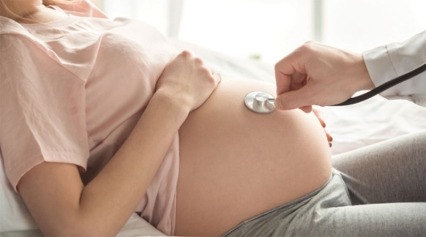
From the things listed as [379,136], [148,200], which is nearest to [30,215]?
[148,200]

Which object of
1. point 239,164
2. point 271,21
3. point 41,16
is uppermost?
point 41,16

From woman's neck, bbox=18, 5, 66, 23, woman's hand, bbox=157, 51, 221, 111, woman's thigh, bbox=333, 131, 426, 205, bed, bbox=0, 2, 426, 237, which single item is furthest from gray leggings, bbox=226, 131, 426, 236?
woman's neck, bbox=18, 5, 66, 23

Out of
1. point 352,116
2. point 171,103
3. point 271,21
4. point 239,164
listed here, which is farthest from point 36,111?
point 271,21

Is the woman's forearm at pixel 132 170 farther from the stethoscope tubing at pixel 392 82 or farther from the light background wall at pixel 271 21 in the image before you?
the light background wall at pixel 271 21

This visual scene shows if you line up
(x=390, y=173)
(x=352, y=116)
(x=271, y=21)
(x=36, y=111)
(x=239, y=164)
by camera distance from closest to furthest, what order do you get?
1. (x=36, y=111)
2. (x=239, y=164)
3. (x=390, y=173)
4. (x=352, y=116)
5. (x=271, y=21)

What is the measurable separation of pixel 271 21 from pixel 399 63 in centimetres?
134

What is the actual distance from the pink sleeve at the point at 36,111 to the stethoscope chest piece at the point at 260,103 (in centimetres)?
29

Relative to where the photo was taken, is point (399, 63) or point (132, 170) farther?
point (399, 63)

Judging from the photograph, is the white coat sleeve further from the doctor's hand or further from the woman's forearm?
the woman's forearm

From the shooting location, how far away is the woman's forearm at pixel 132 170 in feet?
2.50

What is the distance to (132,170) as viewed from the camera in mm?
789

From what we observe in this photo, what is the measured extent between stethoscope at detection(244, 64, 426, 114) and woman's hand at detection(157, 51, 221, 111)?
78 mm

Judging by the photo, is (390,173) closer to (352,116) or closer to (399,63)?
(399,63)

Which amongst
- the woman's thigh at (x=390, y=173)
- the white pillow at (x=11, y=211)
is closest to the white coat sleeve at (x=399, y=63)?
the woman's thigh at (x=390, y=173)
